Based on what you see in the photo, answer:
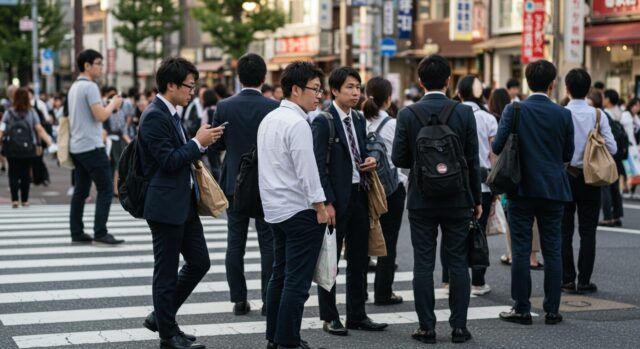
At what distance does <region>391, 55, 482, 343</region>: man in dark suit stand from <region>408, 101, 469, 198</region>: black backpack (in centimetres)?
9

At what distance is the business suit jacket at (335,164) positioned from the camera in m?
5.46

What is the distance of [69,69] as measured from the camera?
73125mm

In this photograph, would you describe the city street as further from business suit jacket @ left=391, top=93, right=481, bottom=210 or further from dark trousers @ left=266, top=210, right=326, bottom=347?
business suit jacket @ left=391, top=93, right=481, bottom=210

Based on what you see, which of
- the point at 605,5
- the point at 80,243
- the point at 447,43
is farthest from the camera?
the point at 447,43

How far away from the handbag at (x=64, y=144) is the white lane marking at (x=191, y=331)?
155 inches

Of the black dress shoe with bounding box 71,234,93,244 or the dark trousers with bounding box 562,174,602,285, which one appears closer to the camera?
the dark trousers with bounding box 562,174,602,285

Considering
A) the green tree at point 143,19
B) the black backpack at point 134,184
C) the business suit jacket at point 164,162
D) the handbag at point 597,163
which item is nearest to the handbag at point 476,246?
the handbag at point 597,163

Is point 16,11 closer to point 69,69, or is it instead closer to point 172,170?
point 69,69

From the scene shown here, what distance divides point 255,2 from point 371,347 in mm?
34455

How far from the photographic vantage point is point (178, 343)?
5.64 m

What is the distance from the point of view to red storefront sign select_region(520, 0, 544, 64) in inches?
979

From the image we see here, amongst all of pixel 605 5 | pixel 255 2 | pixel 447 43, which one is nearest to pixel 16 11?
pixel 255 2

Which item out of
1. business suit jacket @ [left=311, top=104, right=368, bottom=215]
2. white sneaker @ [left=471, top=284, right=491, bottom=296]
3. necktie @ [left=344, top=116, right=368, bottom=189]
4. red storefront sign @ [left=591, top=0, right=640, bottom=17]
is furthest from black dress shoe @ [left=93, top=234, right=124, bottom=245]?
red storefront sign @ [left=591, top=0, right=640, bottom=17]

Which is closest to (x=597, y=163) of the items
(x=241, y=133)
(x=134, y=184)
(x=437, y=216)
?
(x=437, y=216)
